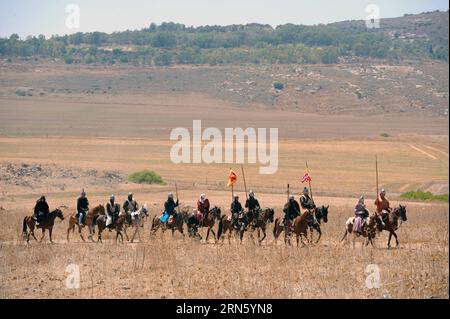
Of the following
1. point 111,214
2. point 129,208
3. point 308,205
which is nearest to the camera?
point 308,205

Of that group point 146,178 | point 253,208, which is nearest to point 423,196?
point 146,178

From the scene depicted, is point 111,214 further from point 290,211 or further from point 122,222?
point 290,211

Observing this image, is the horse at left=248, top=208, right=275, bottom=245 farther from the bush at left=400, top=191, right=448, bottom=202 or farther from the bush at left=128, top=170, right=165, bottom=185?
the bush at left=128, top=170, right=165, bottom=185

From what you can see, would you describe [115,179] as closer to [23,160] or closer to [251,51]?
[23,160]

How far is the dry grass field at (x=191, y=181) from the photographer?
21656 mm

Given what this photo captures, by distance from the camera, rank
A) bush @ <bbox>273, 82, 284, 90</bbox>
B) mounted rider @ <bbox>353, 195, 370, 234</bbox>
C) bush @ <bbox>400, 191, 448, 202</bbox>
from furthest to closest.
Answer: bush @ <bbox>273, 82, 284, 90</bbox>
bush @ <bbox>400, 191, 448, 202</bbox>
mounted rider @ <bbox>353, 195, 370, 234</bbox>

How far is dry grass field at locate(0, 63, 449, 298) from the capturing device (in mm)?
21656

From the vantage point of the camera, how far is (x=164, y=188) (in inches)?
2242

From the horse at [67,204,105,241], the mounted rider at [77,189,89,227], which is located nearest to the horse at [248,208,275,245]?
the horse at [67,204,105,241]

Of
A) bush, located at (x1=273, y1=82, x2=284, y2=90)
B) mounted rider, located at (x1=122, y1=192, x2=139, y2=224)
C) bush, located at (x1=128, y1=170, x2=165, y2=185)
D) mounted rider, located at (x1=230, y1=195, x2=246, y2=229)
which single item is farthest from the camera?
bush, located at (x1=273, y1=82, x2=284, y2=90)

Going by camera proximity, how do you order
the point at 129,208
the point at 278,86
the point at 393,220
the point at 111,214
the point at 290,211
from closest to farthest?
the point at 393,220 → the point at 290,211 → the point at 111,214 → the point at 129,208 → the point at 278,86

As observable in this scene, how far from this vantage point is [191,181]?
61.8 meters

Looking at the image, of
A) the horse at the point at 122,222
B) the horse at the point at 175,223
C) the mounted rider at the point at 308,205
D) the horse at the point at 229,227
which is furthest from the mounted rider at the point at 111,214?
the mounted rider at the point at 308,205

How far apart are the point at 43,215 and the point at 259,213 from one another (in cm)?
665
